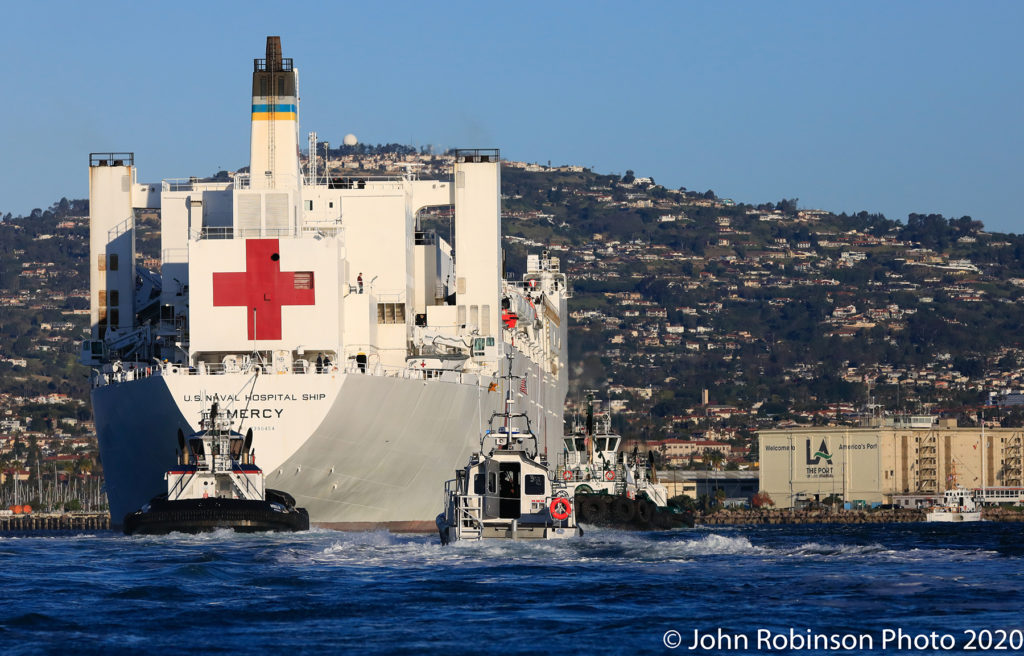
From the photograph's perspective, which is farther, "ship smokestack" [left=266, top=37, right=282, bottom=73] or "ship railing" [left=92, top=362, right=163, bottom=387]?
"ship smokestack" [left=266, top=37, right=282, bottom=73]

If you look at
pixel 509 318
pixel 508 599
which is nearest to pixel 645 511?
pixel 509 318

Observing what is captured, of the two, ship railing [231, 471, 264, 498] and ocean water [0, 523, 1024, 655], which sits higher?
ship railing [231, 471, 264, 498]

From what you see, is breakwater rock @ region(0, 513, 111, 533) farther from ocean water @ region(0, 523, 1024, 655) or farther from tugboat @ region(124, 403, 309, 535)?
ocean water @ region(0, 523, 1024, 655)

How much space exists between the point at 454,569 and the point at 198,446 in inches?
535

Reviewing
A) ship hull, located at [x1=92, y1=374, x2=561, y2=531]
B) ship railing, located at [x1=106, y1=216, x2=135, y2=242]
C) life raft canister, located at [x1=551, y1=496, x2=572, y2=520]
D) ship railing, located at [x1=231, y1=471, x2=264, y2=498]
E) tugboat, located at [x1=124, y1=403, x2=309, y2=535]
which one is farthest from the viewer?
ship railing, located at [x1=106, y1=216, x2=135, y2=242]

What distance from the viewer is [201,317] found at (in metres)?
48.2

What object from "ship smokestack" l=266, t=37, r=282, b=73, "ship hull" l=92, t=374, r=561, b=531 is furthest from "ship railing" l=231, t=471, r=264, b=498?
"ship smokestack" l=266, t=37, r=282, b=73

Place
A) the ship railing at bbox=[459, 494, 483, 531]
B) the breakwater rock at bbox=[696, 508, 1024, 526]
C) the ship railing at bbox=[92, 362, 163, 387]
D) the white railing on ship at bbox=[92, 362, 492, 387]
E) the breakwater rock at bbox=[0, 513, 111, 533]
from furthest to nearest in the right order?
1. the breakwater rock at bbox=[0, 513, 111, 533]
2. the breakwater rock at bbox=[696, 508, 1024, 526]
3. the ship railing at bbox=[92, 362, 163, 387]
4. the white railing on ship at bbox=[92, 362, 492, 387]
5. the ship railing at bbox=[459, 494, 483, 531]

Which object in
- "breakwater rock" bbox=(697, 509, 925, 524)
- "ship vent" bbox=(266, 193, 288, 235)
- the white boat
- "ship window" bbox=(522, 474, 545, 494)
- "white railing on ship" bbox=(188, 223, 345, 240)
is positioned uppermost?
"ship vent" bbox=(266, 193, 288, 235)

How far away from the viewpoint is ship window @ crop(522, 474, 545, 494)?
125 feet

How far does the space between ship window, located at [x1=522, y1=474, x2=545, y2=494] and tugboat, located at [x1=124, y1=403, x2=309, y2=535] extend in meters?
8.60

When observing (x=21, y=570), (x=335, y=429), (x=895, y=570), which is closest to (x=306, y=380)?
(x=335, y=429)

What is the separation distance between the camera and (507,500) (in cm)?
3894

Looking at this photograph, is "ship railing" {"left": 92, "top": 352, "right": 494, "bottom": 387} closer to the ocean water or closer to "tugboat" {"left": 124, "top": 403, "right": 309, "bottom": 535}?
"tugboat" {"left": 124, "top": 403, "right": 309, "bottom": 535}
